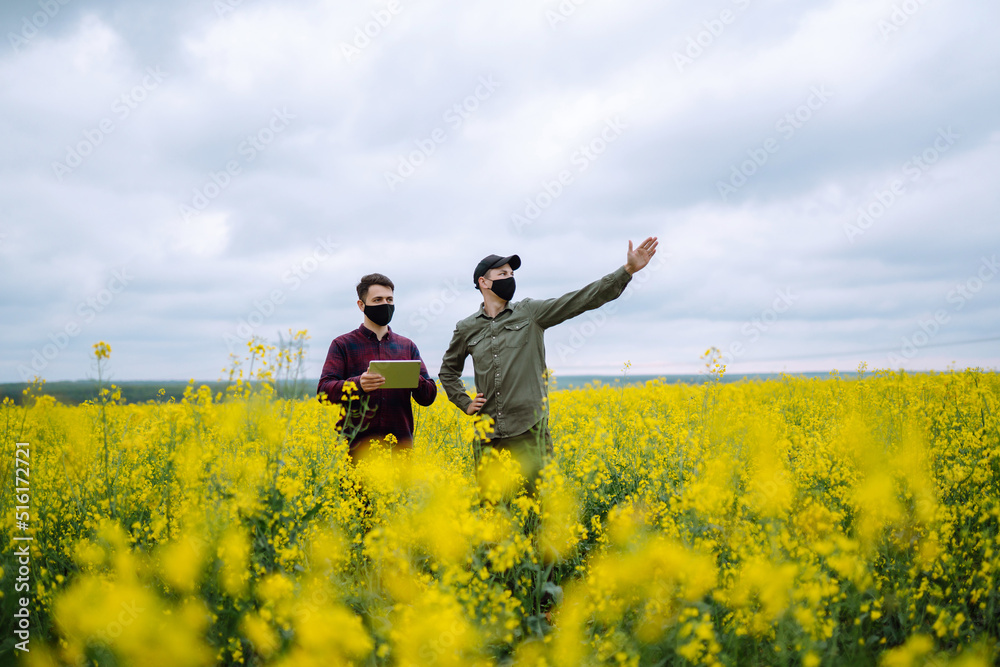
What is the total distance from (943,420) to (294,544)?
5.54 meters

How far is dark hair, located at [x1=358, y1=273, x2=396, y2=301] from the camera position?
4184mm

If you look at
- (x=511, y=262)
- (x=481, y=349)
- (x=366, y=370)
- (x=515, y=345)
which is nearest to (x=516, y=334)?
(x=515, y=345)

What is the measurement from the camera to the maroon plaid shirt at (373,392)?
13.2 ft

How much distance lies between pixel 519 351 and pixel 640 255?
106cm

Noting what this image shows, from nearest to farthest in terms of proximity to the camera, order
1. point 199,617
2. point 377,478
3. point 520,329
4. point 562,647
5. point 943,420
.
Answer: point 562,647, point 199,617, point 377,478, point 520,329, point 943,420

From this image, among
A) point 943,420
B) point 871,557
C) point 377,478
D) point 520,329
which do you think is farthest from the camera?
point 943,420

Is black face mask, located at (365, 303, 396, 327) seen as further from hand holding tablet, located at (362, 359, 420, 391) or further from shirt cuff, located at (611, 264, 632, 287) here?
shirt cuff, located at (611, 264, 632, 287)

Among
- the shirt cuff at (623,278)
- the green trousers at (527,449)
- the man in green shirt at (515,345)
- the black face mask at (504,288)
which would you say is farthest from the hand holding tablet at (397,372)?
the shirt cuff at (623,278)

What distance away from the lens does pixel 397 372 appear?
12.1ft

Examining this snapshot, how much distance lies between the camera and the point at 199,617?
220 cm

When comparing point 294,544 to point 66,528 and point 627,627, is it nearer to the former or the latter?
point 627,627

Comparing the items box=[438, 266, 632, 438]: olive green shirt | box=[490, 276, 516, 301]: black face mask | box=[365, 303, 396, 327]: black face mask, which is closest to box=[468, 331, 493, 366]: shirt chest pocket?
box=[438, 266, 632, 438]: olive green shirt

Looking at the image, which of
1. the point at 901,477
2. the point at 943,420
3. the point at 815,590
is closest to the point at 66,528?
the point at 815,590

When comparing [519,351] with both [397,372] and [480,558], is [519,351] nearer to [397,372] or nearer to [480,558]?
[397,372]
